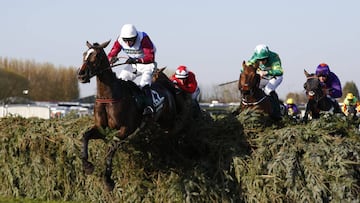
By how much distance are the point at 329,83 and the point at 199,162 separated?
179 inches

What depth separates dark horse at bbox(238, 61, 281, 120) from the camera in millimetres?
10852

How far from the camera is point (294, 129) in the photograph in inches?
349

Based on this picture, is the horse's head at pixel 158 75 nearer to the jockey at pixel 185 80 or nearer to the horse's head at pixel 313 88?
the jockey at pixel 185 80

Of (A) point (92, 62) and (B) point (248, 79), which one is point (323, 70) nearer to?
(B) point (248, 79)

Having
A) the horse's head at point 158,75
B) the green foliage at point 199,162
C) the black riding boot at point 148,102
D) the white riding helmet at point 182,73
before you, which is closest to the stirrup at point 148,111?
the black riding boot at point 148,102

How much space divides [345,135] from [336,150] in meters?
0.76

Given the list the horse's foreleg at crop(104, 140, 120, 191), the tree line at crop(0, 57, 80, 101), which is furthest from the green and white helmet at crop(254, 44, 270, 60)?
the tree line at crop(0, 57, 80, 101)

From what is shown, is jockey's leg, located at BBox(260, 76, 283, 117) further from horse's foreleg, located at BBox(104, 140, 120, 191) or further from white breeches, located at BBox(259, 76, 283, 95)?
horse's foreleg, located at BBox(104, 140, 120, 191)

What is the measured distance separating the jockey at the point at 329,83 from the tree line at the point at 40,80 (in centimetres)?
5723

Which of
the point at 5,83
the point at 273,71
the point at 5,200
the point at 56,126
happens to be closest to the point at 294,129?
the point at 273,71

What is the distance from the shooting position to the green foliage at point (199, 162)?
8.42 metres

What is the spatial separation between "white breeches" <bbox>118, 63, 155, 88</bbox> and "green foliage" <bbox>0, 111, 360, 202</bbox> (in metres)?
0.91

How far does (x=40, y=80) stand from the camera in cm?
7388

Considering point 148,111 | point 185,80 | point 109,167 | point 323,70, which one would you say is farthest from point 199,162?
point 323,70
